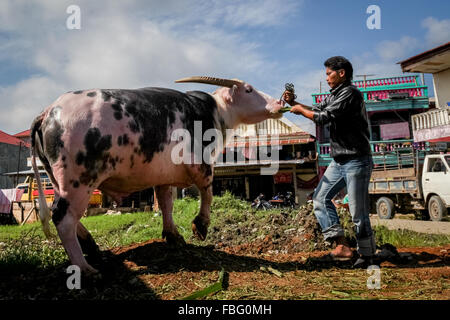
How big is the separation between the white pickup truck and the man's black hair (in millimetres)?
9706

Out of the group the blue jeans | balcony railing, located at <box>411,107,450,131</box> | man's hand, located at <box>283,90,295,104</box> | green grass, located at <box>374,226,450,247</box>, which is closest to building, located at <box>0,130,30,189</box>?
balcony railing, located at <box>411,107,450,131</box>

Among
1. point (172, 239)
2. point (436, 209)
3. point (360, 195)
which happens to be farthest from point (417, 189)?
point (172, 239)

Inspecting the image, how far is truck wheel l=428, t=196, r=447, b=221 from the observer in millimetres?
11453

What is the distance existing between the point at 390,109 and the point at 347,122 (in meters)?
19.2

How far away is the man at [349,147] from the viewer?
11.9 ft

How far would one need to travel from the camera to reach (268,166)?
72.5ft

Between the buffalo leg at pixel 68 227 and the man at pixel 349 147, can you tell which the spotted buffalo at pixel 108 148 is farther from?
the man at pixel 349 147

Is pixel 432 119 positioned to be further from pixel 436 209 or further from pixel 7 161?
pixel 7 161

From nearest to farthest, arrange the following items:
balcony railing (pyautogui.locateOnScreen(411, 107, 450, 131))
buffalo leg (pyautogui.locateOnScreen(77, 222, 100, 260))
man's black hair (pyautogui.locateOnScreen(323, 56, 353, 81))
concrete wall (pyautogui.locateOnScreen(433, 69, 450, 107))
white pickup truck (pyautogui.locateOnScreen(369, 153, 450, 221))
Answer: buffalo leg (pyautogui.locateOnScreen(77, 222, 100, 260))
man's black hair (pyautogui.locateOnScreen(323, 56, 353, 81))
white pickup truck (pyautogui.locateOnScreen(369, 153, 450, 221))
balcony railing (pyautogui.locateOnScreen(411, 107, 450, 131))
concrete wall (pyautogui.locateOnScreen(433, 69, 450, 107))

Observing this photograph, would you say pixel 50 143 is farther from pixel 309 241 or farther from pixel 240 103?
pixel 309 241

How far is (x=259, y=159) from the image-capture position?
73.4 ft

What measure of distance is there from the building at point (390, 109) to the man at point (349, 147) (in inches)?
666

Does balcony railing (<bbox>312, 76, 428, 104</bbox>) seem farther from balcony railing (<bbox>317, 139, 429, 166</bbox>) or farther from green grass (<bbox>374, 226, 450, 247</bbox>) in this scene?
green grass (<bbox>374, 226, 450, 247</bbox>)
